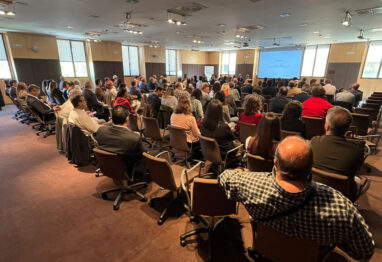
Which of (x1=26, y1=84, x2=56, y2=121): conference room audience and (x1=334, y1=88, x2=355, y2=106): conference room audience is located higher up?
(x1=334, y1=88, x2=355, y2=106): conference room audience

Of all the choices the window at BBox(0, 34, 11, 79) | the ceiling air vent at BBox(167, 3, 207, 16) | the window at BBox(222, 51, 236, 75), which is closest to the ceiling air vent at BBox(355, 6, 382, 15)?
Answer: the ceiling air vent at BBox(167, 3, 207, 16)

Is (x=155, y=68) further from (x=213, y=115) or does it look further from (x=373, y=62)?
(x=213, y=115)

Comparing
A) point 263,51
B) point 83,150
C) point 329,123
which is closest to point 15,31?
point 83,150

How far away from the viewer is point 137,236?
2.23 m

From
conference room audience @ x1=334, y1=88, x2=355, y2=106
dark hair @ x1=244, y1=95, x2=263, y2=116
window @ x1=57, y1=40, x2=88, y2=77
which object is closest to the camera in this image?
dark hair @ x1=244, y1=95, x2=263, y2=116

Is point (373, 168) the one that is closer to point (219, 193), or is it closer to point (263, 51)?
point (219, 193)

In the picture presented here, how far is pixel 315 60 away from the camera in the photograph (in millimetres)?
14930

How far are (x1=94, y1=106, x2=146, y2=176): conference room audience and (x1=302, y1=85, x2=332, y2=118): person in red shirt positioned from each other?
11.5ft

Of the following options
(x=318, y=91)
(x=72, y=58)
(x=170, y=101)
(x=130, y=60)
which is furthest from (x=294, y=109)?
(x=130, y=60)

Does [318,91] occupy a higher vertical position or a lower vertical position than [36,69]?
lower

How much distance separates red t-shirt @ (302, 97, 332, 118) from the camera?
4078 mm

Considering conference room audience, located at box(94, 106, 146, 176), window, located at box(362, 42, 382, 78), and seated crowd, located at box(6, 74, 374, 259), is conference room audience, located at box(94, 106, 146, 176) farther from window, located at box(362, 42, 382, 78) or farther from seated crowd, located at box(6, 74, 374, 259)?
window, located at box(362, 42, 382, 78)

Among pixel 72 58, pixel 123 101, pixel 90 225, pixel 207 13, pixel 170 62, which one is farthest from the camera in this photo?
pixel 170 62

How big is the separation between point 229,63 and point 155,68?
8020 mm
